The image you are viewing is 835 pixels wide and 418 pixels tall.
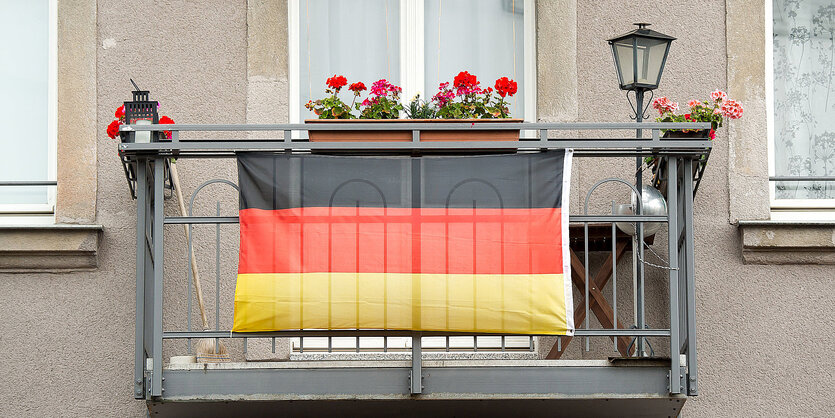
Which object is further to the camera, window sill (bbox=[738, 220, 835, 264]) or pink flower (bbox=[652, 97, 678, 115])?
window sill (bbox=[738, 220, 835, 264])

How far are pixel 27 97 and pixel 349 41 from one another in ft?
6.82

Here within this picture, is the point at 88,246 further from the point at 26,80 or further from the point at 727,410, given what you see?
the point at 727,410

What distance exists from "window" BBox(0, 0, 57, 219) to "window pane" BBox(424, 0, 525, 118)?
7.87 feet

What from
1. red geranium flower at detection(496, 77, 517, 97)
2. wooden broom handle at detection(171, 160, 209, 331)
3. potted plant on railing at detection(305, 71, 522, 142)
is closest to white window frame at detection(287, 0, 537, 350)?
potted plant on railing at detection(305, 71, 522, 142)

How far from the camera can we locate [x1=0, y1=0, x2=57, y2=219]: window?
701 centimetres

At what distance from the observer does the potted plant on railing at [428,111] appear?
6.11 m

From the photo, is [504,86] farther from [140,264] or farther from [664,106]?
[140,264]

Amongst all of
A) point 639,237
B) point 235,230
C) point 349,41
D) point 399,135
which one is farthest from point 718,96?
point 235,230

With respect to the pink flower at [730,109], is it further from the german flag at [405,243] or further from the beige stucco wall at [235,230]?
the german flag at [405,243]

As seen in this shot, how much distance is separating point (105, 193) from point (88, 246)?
1.16ft

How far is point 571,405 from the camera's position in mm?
6293

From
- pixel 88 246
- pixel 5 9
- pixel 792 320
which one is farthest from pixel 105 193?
pixel 792 320

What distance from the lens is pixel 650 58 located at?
20.7 ft

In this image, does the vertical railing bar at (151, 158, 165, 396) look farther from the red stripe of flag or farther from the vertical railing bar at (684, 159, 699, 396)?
the vertical railing bar at (684, 159, 699, 396)
